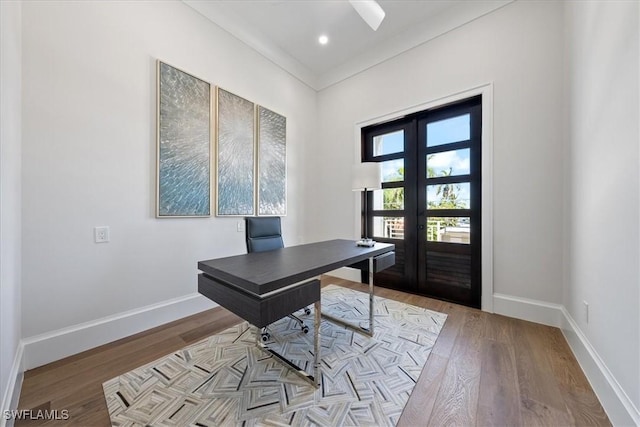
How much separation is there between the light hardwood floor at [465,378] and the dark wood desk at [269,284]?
0.72 meters

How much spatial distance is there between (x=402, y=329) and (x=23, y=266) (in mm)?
2845

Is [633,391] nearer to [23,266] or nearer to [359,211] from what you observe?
[359,211]

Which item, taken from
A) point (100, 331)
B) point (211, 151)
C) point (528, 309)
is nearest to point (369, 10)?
point (211, 151)

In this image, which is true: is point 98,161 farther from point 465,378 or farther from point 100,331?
point 465,378

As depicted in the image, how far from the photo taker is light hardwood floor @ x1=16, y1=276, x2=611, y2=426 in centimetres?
120

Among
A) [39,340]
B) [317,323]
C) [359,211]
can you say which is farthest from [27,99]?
[359,211]

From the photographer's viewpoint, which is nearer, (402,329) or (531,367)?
(531,367)

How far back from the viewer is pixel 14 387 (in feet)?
4.17

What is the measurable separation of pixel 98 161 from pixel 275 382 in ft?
6.90

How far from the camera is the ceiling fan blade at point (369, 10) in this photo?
2149 millimetres

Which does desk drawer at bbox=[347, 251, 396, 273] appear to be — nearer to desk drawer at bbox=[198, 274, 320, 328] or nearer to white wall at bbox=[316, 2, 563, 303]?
desk drawer at bbox=[198, 274, 320, 328]

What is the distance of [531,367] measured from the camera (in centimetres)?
157

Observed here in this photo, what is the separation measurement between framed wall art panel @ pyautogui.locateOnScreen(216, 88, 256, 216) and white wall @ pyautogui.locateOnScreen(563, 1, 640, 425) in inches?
116

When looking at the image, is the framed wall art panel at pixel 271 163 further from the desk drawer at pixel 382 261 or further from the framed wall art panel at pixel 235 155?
the desk drawer at pixel 382 261
